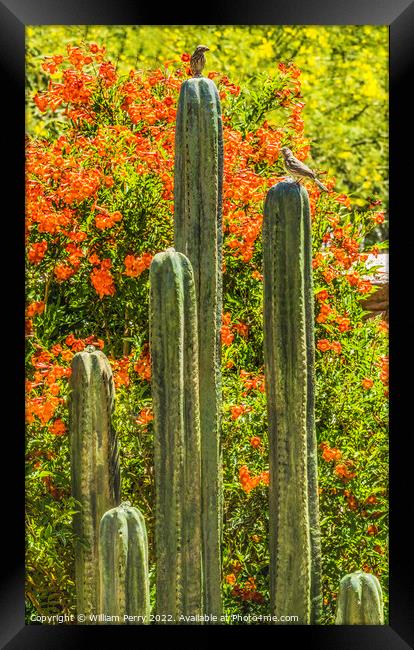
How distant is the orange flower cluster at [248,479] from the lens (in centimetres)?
494

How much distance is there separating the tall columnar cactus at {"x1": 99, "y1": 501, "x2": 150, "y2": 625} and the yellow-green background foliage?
1941mm

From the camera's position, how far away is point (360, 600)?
4340mm

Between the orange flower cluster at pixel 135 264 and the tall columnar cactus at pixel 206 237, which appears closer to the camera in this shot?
the tall columnar cactus at pixel 206 237

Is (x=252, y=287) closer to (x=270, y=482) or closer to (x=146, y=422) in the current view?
A: (x=146, y=422)

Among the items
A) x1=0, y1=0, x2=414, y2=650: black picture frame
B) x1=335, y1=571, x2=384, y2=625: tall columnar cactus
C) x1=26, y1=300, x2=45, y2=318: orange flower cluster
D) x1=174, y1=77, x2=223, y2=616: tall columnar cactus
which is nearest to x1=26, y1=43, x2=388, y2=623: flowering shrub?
x1=26, y1=300, x2=45, y2=318: orange flower cluster

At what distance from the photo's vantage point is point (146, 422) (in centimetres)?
494

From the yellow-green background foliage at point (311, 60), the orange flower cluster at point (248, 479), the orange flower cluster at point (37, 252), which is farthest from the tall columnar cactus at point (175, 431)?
the yellow-green background foliage at point (311, 60)

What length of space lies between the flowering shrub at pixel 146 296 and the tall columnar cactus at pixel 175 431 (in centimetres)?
56

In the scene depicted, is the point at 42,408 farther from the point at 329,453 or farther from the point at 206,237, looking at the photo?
the point at 329,453

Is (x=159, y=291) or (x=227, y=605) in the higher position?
(x=159, y=291)
